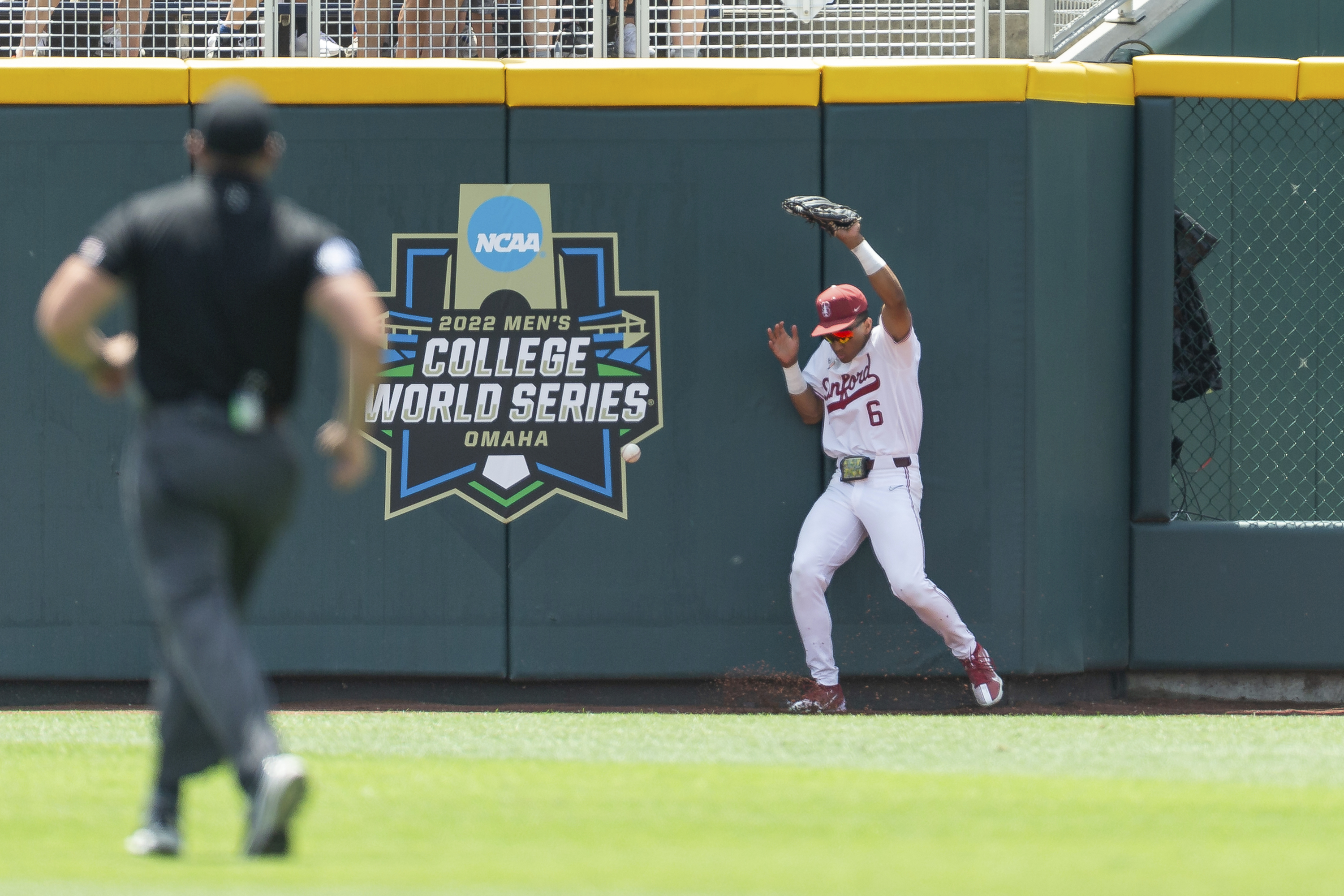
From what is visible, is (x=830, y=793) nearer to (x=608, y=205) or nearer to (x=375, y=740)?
(x=375, y=740)

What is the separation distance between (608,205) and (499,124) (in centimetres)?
67

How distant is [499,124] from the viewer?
8.30 metres

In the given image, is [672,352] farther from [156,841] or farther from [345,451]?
[156,841]

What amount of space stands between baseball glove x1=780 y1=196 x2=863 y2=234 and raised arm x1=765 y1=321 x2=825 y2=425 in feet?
1.96

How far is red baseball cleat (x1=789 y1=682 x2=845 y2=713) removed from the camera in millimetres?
7969

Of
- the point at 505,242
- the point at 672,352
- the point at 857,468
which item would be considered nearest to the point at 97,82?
the point at 505,242

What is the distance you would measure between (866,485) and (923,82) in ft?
6.60

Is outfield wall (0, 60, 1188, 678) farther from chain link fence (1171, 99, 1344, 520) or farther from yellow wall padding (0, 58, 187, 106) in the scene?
chain link fence (1171, 99, 1344, 520)

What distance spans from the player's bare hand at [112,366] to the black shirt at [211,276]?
13 centimetres

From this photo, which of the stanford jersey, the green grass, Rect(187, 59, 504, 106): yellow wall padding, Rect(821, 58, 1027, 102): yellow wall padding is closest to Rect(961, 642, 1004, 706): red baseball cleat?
the green grass

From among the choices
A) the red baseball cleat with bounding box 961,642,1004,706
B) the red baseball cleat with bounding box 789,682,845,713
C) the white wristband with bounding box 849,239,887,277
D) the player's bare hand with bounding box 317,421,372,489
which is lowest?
the red baseball cleat with bounding box 789,682,845,713

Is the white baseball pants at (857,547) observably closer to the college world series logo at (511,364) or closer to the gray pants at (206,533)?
the college world series logo at (511,364)

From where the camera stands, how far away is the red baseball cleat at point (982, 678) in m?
7.90

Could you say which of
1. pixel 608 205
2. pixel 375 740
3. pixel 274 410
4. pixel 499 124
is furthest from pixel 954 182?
pixel 274 410
